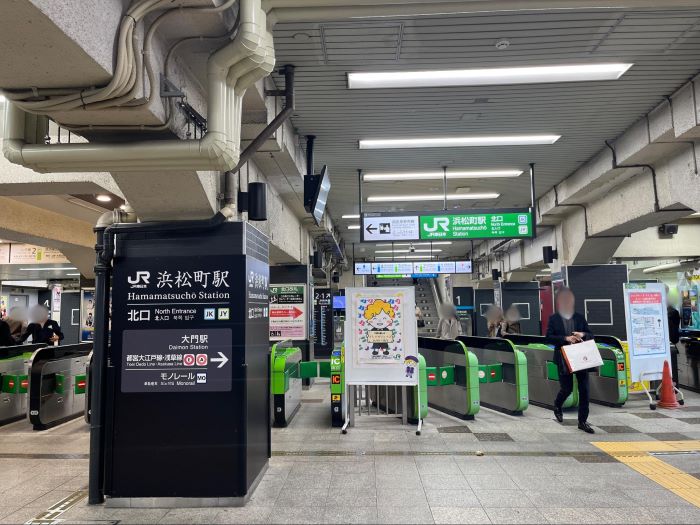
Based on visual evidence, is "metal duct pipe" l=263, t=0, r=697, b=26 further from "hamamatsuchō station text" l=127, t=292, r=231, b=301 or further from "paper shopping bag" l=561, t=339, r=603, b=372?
"paper shopping bag" l=561, t=339, r=603, b=372

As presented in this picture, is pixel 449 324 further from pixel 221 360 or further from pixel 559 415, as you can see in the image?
pixel 221 360

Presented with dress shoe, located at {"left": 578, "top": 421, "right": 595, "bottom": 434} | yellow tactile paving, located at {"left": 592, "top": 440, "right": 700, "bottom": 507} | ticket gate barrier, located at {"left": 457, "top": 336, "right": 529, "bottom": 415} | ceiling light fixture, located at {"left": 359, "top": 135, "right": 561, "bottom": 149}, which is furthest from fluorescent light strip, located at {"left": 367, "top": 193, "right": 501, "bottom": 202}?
yellow tactile paving, located at {"left": 592, "top": 440, "right": 700, "bottom": 507}

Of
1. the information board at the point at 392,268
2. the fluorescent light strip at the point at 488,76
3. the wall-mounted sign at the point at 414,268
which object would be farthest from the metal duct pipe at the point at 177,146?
the information board at the point at 392,268

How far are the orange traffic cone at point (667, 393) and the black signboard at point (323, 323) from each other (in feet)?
31.1

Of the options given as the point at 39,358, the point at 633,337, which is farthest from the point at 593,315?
the point at 39,358

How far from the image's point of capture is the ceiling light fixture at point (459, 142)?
6910 mm

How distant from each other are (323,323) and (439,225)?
Answer: 8.43 meters

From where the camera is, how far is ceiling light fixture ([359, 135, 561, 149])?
22.7ft

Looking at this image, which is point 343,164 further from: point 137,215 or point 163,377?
point 163,377

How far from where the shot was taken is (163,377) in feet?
12.3

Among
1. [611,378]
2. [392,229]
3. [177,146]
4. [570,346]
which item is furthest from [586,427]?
[177,146]

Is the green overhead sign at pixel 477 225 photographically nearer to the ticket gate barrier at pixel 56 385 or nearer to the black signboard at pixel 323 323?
the ticket gate barrier at pixel 56 385

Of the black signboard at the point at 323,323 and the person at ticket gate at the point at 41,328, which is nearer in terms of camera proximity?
the person at ticket gate at the point at 41,328

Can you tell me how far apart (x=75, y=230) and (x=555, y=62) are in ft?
27.5
